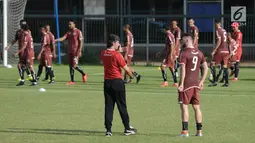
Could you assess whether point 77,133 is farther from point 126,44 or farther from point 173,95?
point 126,44

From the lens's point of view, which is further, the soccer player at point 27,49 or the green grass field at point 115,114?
the soccer player at point 27,49

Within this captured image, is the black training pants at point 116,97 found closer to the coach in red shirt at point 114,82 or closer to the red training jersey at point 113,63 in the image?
the coach in red shirt at point 114,82

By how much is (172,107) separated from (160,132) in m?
4.11

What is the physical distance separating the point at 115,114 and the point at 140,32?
21493 millimetres

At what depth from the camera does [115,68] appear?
534 inches

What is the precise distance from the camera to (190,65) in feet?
43.1

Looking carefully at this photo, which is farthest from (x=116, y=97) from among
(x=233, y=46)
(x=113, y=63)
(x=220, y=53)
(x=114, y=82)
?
(x=233, y=46)

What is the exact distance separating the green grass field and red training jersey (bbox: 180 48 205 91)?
97 centimetres

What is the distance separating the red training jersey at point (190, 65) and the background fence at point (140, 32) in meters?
23.1

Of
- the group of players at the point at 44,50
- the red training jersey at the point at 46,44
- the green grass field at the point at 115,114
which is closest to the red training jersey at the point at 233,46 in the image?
the green grass field at the point at 115,114

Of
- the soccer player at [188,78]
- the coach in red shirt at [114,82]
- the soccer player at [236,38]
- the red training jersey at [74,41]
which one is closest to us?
the soccer player at [188,78]

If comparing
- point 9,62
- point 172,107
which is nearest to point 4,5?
point 9,62

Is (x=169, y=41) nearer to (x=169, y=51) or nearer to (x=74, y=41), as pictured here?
(x=169, y=51)

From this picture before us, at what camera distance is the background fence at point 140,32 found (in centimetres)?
3672
